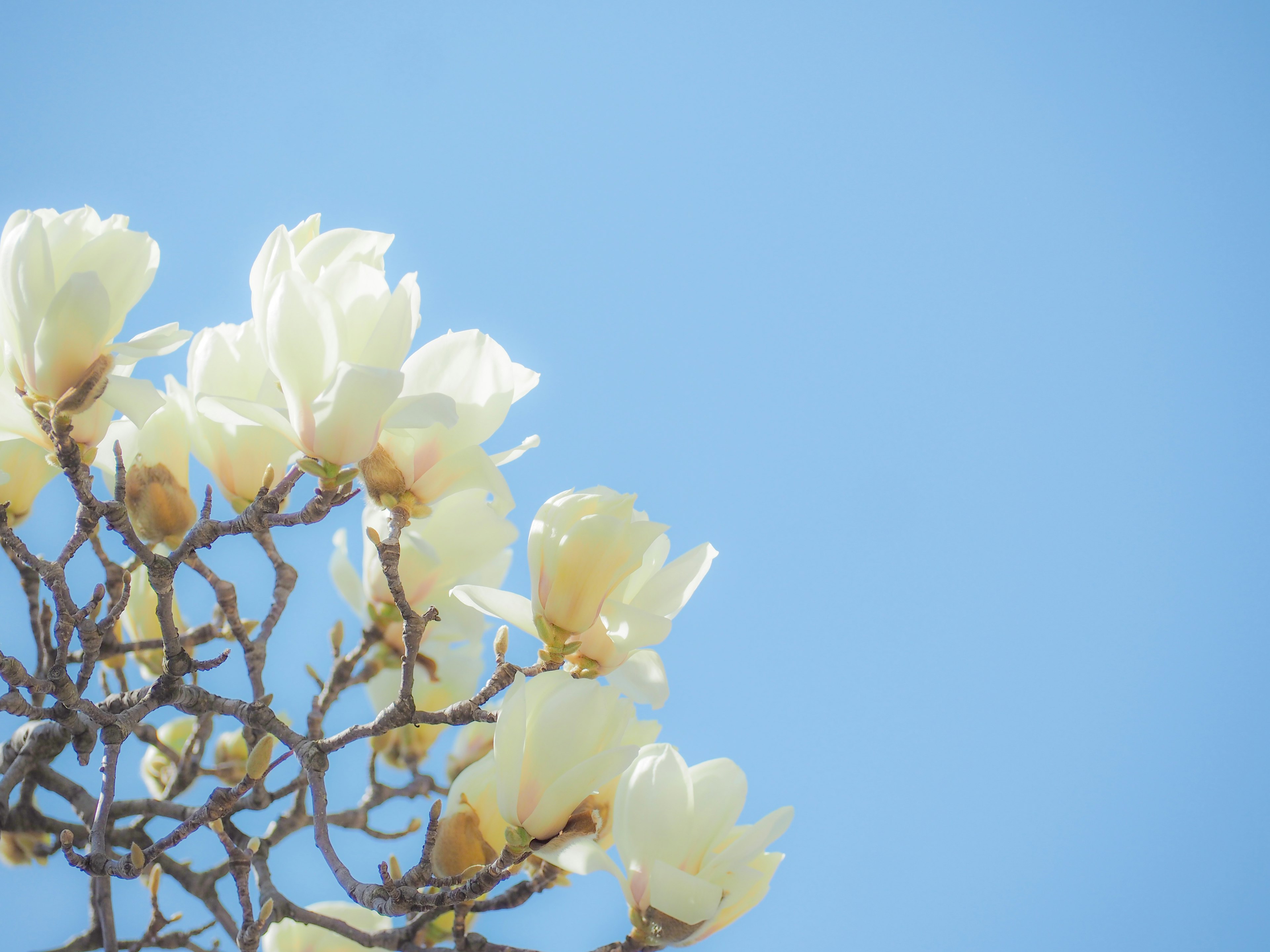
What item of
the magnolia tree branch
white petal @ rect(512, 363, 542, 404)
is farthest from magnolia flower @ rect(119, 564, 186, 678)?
white petal @ rect(512, 363, 542, 404)

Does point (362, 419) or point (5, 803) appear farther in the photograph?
point (5, 803)

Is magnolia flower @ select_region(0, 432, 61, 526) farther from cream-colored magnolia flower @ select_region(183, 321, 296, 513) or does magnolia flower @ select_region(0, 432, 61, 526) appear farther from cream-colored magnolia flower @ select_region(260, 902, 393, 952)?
cream-colored magnolia flower @ select_region(260, 902, 393, 952)

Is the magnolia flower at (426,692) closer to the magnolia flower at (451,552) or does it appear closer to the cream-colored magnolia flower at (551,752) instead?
the magnolia flower at (451,552)

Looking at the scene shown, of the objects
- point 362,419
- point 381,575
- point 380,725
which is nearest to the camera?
point 362,419

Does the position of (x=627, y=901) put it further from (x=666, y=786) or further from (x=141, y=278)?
(x=141, y=278)

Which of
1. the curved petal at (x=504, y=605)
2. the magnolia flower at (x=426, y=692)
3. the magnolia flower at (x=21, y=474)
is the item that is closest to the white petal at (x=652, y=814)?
the curved petal at (x=504, y=605)

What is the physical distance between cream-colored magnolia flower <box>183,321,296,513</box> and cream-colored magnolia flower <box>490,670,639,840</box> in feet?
0.71

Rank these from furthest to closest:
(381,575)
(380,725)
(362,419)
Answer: (381,575) → (380,725) → (362,419)

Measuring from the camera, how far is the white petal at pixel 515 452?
616mm

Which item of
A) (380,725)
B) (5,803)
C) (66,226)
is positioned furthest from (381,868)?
(66,226)

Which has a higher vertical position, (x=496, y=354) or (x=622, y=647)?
(x=496, y=354)

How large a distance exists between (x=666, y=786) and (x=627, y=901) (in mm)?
82

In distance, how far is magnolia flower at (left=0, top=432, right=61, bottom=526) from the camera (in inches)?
27.0

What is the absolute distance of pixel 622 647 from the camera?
1.98 feet
